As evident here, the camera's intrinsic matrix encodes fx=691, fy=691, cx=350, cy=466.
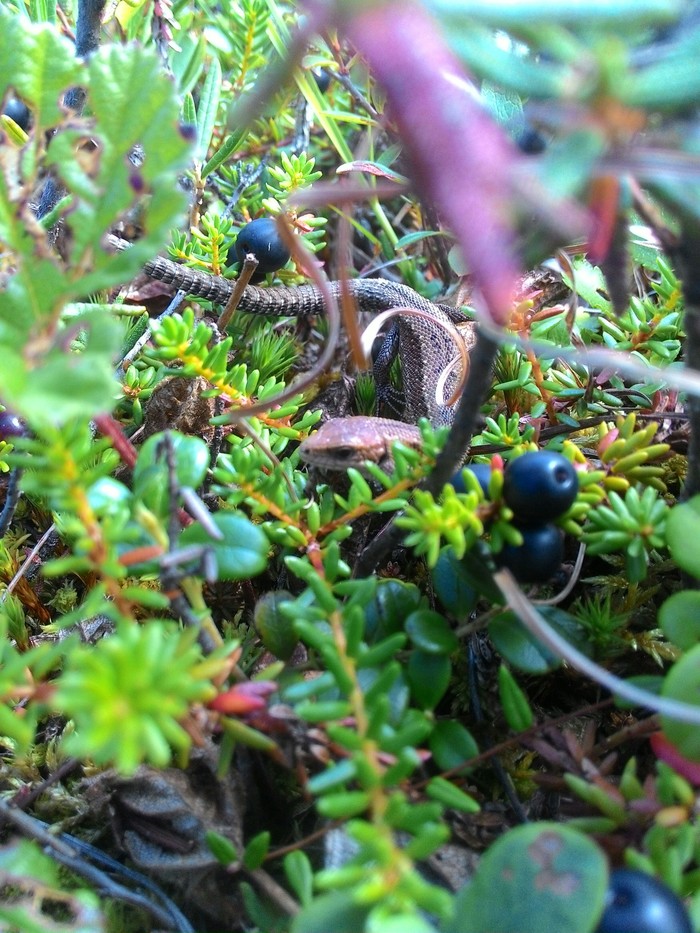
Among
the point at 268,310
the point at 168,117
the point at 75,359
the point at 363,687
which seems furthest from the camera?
the point at 268,310

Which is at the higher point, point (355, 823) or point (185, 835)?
point (355, 823)

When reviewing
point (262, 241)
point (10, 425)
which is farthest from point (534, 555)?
point (262, 241)

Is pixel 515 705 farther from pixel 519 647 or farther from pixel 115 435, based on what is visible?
pixel 115 435

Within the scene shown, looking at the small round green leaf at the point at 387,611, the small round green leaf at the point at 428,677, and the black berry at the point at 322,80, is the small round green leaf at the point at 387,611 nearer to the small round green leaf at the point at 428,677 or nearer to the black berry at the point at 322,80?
the small round green leaf at the point at 428,677

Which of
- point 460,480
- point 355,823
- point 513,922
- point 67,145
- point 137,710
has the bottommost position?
point 513,922

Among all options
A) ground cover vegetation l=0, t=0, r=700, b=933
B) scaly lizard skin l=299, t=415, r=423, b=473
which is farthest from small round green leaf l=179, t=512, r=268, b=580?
scaly lizard skin l=299, t=415, r=423, b=473

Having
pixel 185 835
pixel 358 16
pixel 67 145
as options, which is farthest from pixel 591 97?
pixel 185 835

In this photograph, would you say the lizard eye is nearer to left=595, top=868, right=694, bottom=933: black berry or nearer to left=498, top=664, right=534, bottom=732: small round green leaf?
left=498, top=664, right=534, bottom=732: small round green leaf

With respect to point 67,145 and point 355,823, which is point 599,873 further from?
point 67,145
